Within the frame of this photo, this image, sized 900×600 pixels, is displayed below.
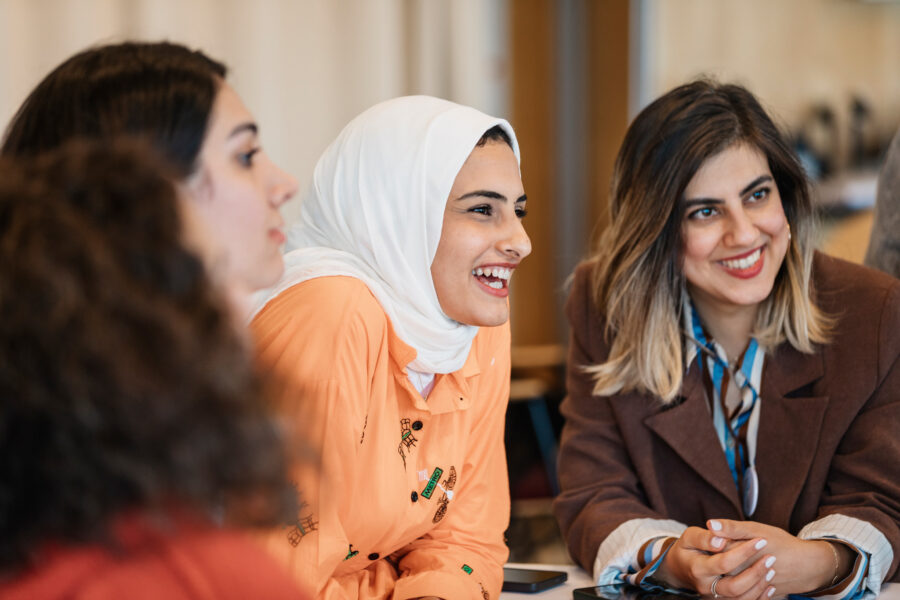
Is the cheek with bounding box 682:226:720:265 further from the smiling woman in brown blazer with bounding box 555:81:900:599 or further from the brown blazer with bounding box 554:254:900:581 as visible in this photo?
the brown blazer with bounding box 554:254:900:581

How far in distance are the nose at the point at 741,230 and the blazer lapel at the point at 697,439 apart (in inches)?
12.7

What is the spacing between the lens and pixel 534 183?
4.94m

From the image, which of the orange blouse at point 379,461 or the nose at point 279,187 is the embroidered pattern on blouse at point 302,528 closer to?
the orange blouse at point 379,461

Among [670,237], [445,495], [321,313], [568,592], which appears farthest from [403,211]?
[568,592]

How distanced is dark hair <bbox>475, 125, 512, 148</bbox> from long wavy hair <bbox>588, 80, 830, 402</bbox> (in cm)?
34

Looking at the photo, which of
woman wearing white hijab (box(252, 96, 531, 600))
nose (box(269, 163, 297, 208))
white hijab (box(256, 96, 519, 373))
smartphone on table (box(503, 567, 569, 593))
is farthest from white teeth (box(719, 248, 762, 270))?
nose (box(269, 163, 297, 208))

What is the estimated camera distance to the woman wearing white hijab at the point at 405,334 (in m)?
1.47

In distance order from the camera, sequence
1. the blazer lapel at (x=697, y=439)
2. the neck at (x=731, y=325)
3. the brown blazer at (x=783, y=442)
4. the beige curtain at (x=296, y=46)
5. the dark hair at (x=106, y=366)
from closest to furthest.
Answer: the dark hair at (x=106, y=366), the brown blazer at (x=783, y=442), the blazer lapel at (x=697, y=439), the neck at (x=731, y=325), the beige curtain at (x=296, y=46)

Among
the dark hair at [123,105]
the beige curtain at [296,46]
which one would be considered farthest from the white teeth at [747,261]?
the beige curtain at [296,46]

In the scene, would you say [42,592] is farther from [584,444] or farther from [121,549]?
[584,444]

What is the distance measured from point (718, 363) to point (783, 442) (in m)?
0.22

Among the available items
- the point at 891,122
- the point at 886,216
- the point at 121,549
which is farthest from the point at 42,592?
the point at 891,122

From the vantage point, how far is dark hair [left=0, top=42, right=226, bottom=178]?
1178 millimetres

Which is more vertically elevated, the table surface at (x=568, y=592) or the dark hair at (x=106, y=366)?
the dark hair at (x=106, y=366)
